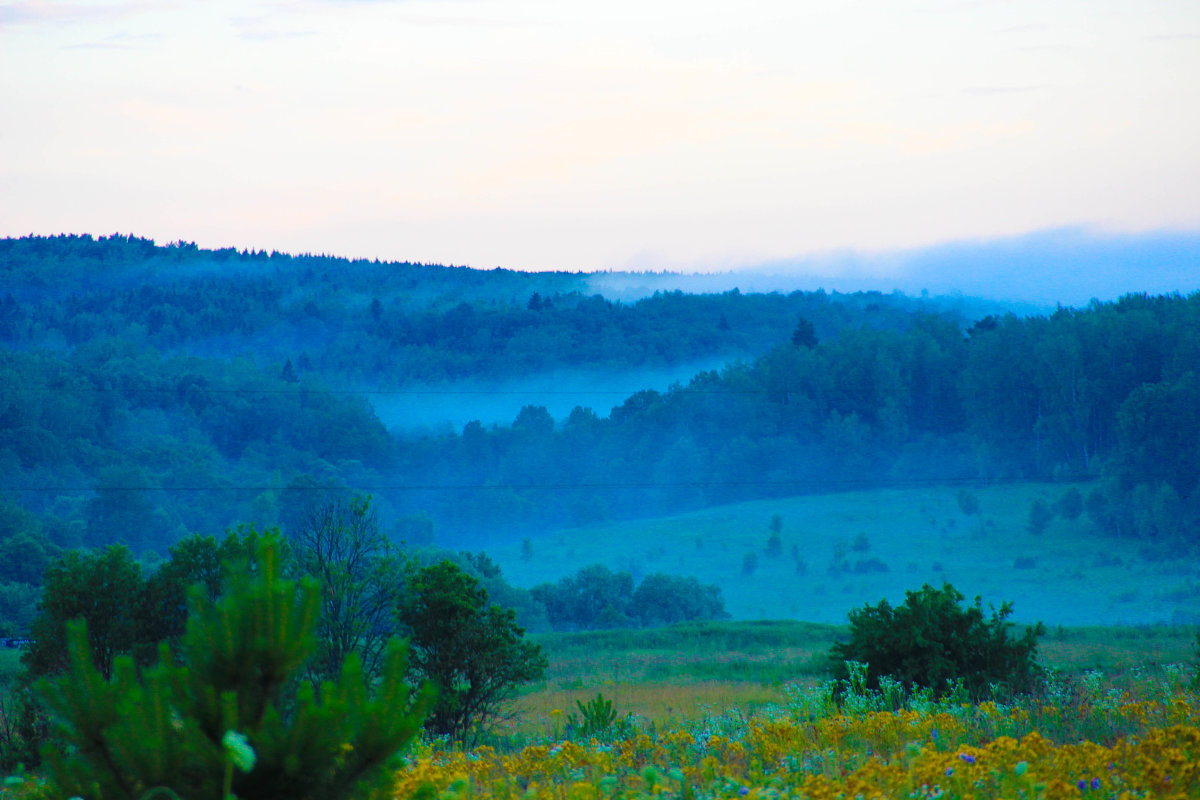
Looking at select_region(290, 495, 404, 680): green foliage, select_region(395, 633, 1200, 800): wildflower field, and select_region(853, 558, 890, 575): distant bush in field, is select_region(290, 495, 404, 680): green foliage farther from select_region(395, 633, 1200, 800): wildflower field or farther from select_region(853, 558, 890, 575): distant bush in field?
select_region(853, 558, 890, 575): distant bush in field

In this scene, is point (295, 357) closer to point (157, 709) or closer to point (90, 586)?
point (90, 586)

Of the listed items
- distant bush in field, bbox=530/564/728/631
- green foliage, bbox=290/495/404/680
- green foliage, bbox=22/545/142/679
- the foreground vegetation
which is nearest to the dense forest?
distant bush in field, bbox=530/564/728/631

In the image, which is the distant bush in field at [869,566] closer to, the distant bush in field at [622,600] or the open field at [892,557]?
the open field at [892,557]

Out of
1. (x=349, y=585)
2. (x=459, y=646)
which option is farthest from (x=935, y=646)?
(x=349, y=585)

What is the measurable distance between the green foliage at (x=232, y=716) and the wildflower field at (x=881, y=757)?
0.45 m

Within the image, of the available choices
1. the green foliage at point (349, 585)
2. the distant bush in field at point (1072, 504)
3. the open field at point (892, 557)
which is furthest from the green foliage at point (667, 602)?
the green foliage at point (349, 585)

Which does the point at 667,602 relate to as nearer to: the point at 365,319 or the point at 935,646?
the point at 935,646

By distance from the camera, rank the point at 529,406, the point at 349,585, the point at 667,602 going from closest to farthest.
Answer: the point at 349,585 < the point at 667,602 < the point at 529,406

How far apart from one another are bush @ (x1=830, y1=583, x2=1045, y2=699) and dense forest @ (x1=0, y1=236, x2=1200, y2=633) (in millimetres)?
63909

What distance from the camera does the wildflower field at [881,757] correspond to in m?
5.21

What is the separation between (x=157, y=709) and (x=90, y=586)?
1609cm

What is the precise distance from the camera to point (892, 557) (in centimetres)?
8938

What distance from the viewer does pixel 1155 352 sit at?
87250 mm

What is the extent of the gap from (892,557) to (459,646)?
7806cm
